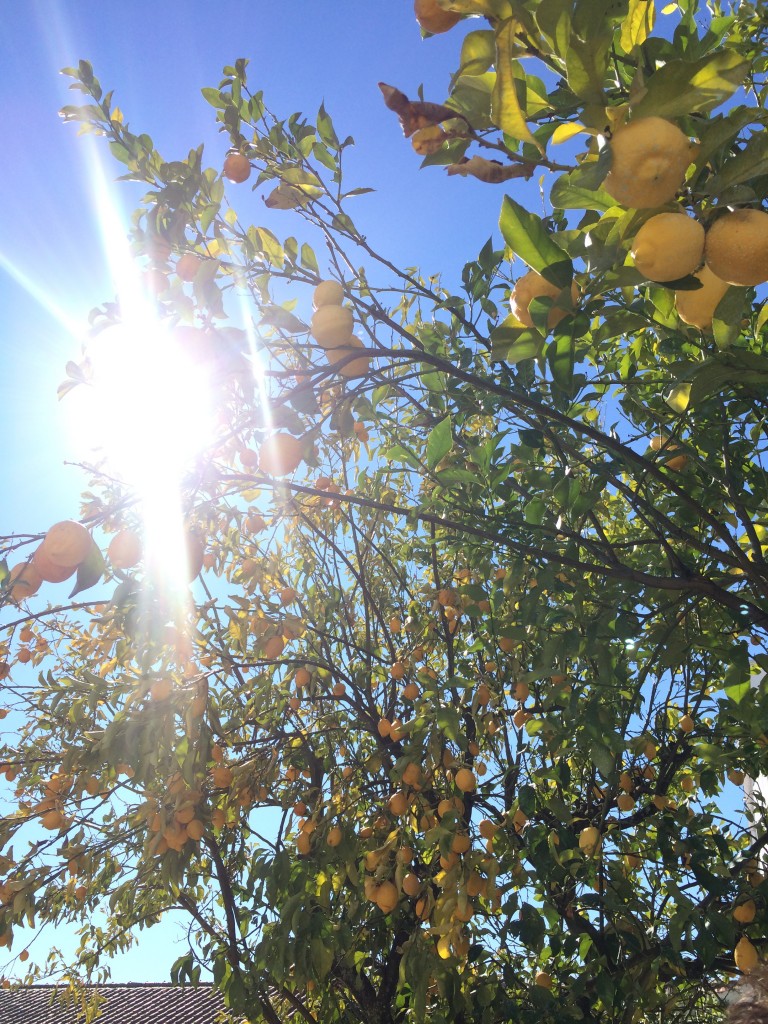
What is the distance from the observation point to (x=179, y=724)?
2473 millimetres

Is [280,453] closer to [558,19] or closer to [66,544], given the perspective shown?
[66,544]

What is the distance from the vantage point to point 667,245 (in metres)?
0.82

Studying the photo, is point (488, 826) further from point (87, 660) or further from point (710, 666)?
point (87, 660)

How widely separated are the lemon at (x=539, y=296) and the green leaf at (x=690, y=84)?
0.25 m

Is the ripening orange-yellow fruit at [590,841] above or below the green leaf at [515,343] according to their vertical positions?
below

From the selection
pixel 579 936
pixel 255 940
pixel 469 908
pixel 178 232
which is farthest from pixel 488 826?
pixel 178 232

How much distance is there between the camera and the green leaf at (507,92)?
80 centimetres

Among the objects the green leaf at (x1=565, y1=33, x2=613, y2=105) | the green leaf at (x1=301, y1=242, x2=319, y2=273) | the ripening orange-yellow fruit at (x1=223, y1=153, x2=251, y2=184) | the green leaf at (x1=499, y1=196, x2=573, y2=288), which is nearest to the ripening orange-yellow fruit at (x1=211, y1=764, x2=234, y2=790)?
the green leaf at (x1=301, y1=242, x2=319, y2=273)

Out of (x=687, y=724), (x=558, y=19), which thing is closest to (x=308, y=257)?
(x=558, y=19)

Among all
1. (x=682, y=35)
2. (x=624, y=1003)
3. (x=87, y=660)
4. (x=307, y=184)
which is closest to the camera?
(x=682, y=35)

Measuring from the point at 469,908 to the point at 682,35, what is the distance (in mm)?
2357

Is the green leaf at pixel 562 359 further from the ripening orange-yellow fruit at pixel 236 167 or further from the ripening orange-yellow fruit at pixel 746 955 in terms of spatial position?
the ripening orange-yellow fruit at pixel 746 955

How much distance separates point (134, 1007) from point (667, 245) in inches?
653

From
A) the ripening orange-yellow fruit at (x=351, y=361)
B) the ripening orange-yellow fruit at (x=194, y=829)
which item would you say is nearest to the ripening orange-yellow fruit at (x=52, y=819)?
the ripening orange-yellow fruit at (x=194, y=829)
